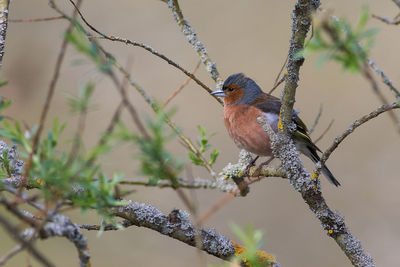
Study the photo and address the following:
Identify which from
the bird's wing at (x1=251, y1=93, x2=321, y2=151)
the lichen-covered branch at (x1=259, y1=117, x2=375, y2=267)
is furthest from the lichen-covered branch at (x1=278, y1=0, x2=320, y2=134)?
the bird's wing at (x1=251, y1=93, x2=321, y2=151)

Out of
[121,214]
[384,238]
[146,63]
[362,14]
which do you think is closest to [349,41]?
[362,14]

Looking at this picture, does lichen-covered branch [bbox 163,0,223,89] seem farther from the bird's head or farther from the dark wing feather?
the bird's head

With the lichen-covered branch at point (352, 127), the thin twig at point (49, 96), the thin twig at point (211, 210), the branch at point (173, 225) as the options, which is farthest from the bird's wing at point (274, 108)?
the thin twig at point (49, 96)

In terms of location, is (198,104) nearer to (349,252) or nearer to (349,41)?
(349,252)

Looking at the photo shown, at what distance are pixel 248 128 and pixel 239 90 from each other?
1.95ft

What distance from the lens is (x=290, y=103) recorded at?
8.07ft

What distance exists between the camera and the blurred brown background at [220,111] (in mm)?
6664

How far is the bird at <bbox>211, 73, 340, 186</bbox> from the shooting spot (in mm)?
3994

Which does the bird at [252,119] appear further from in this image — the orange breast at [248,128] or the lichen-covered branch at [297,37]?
the lichen-covered branch at [297,37]

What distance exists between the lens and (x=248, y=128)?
4191mm

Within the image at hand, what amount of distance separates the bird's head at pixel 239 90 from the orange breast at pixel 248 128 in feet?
0.32

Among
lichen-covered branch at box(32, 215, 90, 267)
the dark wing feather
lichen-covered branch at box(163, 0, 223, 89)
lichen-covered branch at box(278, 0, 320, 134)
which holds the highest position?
the dark wing feather

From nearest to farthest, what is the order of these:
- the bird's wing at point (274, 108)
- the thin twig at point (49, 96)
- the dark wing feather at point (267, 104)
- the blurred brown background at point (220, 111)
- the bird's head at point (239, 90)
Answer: the thin twig at point (49, 96)
the bird's wing at point (274, 108)
the dark wing feather at point (267, 104)
the bird's head at point (239, 90)
the blurred brown background at point (220, 111)

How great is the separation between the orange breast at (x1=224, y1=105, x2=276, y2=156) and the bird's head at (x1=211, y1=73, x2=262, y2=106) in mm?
97
